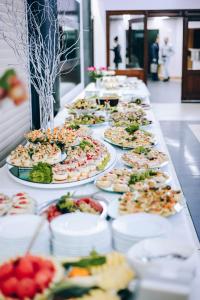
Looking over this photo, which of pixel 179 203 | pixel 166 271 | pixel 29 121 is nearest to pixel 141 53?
pixel 29 121

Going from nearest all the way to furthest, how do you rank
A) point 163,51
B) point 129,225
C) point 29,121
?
point 129,225 → point 29,121 → point 163,51

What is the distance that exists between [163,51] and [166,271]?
15.9m

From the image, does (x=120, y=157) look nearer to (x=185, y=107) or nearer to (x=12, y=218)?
(x=12, y=218)

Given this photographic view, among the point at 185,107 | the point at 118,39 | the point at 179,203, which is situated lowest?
the point at 185,107

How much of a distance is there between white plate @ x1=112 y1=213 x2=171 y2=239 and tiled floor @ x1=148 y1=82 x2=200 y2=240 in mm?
→ 1916

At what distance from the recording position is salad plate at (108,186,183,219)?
1845 mm

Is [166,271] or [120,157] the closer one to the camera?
[166,271]

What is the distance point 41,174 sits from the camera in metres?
2.33

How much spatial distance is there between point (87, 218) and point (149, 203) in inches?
12.6

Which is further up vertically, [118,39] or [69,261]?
[118,39]

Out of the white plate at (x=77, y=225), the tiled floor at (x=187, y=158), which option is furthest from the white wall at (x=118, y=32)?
the white plate at (x=77, y=225)

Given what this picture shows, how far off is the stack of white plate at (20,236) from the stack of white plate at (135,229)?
9.7 inches

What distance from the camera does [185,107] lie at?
10.0 m

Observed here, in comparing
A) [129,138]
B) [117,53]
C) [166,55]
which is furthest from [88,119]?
[166,55]
